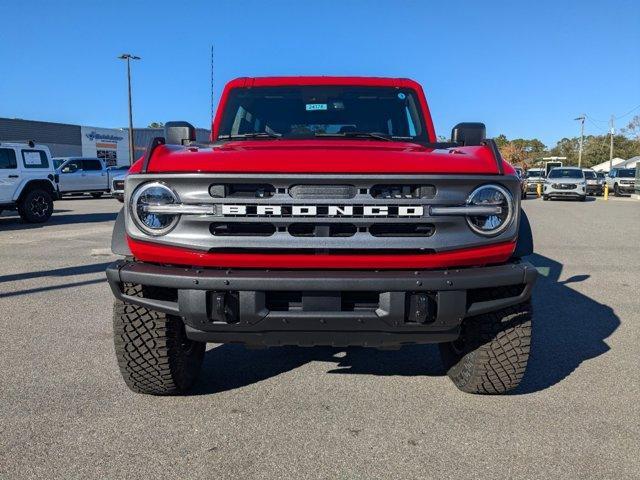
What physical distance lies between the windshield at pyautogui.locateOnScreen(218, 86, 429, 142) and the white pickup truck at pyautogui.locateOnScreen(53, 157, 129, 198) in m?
22.0

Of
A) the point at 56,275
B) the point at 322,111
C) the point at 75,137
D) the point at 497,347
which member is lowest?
the point at 56,275

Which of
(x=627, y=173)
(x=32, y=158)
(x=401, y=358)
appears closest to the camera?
(x=401, y=358)

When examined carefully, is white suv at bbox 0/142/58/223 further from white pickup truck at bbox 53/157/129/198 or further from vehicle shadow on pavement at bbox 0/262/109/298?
white pickup truck at bbox 53/157/129/198

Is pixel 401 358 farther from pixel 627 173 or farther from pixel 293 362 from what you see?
pixel 627 173

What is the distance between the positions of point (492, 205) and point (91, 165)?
2507 centimetres

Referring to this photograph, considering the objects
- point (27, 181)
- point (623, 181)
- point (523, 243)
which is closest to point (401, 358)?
point (523, 243)

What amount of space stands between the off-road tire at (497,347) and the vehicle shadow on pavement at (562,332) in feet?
0.95

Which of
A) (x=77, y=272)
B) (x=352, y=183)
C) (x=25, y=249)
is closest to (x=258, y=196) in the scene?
(x=352, y=183)

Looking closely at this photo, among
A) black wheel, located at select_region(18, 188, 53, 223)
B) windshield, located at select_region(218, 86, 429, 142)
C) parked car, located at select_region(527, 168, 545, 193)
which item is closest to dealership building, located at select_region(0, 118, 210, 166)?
parked car, located at select_region(527, 168, 545, 193)

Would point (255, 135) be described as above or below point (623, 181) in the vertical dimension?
above

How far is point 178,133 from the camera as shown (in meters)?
4.03

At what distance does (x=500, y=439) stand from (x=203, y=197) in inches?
73.5

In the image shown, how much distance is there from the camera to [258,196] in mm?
2721

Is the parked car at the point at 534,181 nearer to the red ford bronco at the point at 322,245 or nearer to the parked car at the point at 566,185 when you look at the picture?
the parked car at the point at 566,185
